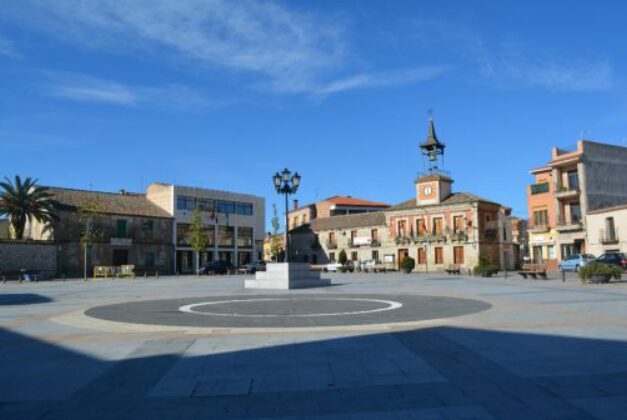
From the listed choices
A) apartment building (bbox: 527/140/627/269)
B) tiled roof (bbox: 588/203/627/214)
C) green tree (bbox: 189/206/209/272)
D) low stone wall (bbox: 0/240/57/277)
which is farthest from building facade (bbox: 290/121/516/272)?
low stone wall (bbox: 0/240/57/277)

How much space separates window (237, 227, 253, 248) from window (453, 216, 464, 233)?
26605 mm

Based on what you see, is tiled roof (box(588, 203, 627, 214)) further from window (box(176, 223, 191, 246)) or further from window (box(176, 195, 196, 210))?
window (box(176, 195, 196, 210))

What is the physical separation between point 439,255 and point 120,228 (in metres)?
33.1

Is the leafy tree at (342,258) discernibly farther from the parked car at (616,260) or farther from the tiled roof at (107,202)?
the parked car at (616,260)

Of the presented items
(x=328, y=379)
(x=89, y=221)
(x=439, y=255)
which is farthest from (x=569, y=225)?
(x=328, y=379)

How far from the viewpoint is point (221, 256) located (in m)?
67.4

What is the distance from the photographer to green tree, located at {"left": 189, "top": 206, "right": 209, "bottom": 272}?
192ft

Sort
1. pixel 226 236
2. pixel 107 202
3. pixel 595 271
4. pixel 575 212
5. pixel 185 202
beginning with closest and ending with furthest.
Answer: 1. pixel 595 271
2. pixel 575 212
3. pixel 107 202
4. pixel 185 202
5. pixel 226 236

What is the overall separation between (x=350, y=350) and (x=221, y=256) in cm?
6057

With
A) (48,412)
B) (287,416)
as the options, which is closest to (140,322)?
(48,412)

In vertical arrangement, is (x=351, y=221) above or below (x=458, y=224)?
above

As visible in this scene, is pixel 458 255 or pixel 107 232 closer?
pixel 107 232

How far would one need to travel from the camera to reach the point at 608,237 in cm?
4403

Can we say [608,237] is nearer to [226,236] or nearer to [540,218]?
[540,218]
